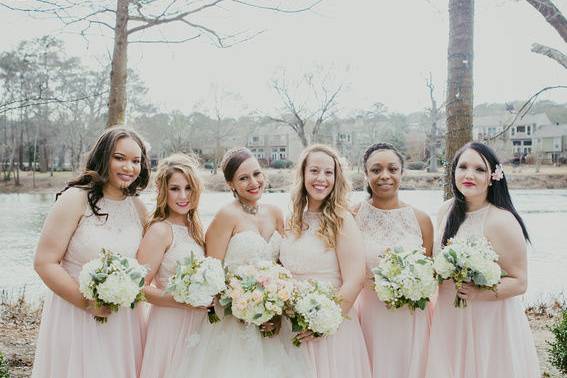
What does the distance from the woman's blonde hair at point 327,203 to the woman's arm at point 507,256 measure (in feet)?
3.69

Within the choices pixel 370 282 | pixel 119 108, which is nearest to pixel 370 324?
pixel 370 282

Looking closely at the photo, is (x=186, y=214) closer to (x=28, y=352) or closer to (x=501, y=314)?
(x=501, y=314)

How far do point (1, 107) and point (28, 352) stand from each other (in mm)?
3412

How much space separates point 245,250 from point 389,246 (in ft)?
4.21

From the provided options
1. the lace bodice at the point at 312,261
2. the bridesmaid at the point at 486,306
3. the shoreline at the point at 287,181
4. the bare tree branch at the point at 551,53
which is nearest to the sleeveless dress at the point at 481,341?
the bridesmaid at the point at 486,306

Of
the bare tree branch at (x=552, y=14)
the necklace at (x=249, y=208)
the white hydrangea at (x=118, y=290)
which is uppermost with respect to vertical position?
the bare tree branch at (x=552, y=14)

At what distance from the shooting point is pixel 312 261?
4434 mm

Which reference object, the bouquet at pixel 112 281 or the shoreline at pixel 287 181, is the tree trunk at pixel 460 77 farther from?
the shoreline at pixel 287 181

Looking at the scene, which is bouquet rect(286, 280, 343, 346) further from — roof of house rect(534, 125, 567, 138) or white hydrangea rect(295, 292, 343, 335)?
roof of house rect(534, 125, 567, 138)

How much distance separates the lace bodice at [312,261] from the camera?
4426mm

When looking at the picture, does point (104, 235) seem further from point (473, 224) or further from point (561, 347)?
point (561, 347)

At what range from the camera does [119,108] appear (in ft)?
22.1

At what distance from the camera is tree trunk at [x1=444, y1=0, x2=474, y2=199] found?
649 cm

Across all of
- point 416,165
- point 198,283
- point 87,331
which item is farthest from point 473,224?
point 416,165
